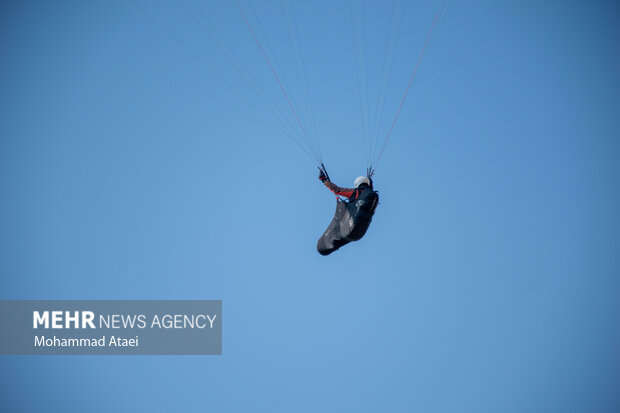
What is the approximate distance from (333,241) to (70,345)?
9975 millimetres

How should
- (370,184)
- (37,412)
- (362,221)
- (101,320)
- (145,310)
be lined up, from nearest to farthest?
1. (362,221)
2. (370,184)
3. (101,320)
4. (145,310)
5. (37,412)

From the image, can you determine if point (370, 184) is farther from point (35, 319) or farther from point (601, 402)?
point (601, 402)

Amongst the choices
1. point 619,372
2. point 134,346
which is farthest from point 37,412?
point 619,372

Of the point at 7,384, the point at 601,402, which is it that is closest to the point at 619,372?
the point at 601,402

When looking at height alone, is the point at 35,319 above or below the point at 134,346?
above

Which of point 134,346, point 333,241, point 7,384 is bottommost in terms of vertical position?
point 7,384

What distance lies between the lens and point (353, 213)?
16.7 feet

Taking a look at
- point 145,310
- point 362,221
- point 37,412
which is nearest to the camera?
point 362,221

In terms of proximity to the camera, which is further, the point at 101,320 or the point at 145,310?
the point at 145,310

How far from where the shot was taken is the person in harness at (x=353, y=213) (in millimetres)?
4960

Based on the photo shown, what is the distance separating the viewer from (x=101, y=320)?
977cm

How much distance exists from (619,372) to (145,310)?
1187 inches

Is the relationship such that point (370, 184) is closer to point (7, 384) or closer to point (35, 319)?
point (35, 319)

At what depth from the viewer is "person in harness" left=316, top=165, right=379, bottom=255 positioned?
4.96 meters
